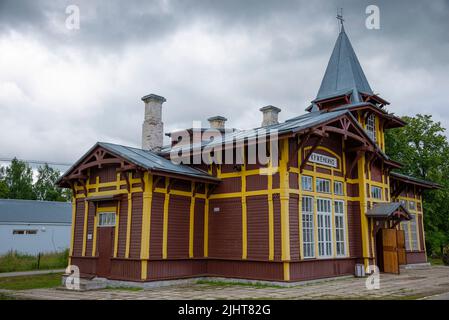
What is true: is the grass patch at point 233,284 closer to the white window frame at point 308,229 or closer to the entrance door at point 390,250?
the white window frame at point 308,229

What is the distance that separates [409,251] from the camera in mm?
20516

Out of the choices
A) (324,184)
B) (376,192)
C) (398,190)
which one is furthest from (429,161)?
(324,184)

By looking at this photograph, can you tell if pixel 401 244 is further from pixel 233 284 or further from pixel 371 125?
pixel 233 284

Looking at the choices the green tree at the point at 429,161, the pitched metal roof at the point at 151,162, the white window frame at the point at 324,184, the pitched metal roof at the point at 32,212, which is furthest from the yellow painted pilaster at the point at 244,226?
the pitched metal roof at the point at 32,212

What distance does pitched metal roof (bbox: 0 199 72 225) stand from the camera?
31.2 m

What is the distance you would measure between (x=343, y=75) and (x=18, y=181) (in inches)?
1749

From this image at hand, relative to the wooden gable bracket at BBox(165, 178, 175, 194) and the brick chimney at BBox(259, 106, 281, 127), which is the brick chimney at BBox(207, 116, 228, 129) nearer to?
the brick chimney at BBox(259, 106, 281, 127)

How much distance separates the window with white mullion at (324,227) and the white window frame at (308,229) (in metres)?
0.41

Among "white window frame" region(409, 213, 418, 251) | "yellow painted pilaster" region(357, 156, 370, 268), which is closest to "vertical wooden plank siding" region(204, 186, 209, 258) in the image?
"yellow painted pilaster" region(357, 156, 370, 268)

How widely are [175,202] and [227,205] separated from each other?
1713 mm

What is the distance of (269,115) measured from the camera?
19.4m

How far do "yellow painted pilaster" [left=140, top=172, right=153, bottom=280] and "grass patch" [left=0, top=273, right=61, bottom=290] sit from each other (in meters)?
3.35

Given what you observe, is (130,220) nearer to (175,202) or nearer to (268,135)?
(175,202)
